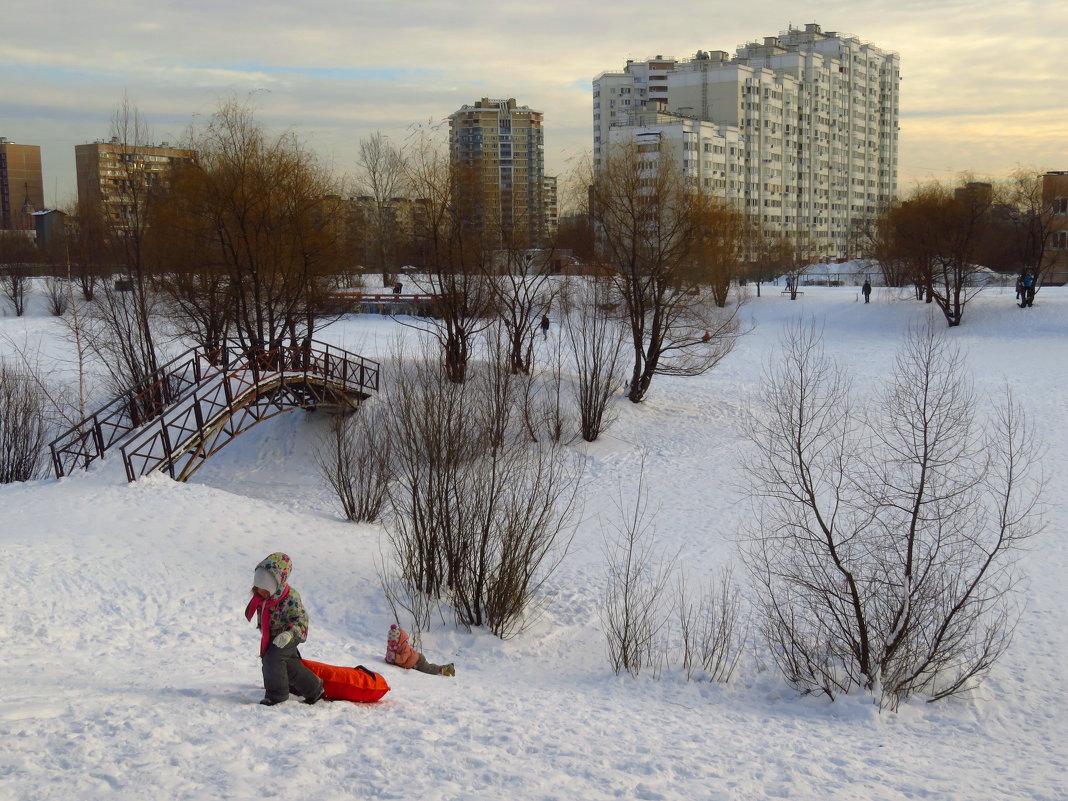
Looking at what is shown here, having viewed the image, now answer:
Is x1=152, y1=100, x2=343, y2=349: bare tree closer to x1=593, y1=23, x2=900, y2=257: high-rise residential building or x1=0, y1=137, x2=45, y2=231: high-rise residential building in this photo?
x1=593, y1=23, x2=900, y2=257: high-rise residential building

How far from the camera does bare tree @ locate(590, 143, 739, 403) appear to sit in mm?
29984

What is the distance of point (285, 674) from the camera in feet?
26.7

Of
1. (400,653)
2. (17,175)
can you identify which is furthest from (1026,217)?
(17,175)

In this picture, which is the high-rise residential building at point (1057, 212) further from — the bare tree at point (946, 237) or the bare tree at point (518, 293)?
the bare tree at point (518, 293)

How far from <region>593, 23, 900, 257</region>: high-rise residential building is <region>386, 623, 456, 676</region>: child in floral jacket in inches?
2894

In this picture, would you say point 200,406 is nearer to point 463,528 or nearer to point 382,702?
point 463,528

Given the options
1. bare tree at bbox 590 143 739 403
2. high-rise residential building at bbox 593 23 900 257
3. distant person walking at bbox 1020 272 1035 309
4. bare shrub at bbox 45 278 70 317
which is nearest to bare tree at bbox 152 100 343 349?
bare tree at bbox 590 143 739 403

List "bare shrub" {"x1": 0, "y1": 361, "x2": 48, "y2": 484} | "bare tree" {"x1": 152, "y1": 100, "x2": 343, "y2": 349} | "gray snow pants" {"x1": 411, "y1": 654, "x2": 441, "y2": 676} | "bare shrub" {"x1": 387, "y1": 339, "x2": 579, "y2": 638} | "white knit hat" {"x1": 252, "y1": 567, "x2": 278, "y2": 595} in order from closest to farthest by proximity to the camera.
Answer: "white knit hat" {"x1": 252, "y1": 567, "x2": 278, "y2": 595} → "gray snow pants" {"x1": 411, "y1": 654, "x2": 441, "y2": 676} → "bare shrub" {"x1": 387, "y1": 339, "x2": 579, "y2": 638} → "bare shrub" {"x1": 0, "y1": 361, "x2": 48, "y2": 484} → "bare tree" {"x1": 152, "y1": 100, "x2": 343, "y2": 349}

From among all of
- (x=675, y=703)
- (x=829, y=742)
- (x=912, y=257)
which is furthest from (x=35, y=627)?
(x=912, y=257)

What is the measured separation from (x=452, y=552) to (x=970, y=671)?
7.43 meters

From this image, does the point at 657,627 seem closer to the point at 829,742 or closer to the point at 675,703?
the point at 675,703

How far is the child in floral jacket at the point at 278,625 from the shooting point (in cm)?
788

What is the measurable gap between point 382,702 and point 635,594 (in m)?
6.85

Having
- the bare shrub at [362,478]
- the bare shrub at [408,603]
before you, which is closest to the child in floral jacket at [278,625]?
the bare shrub at [408,603]
